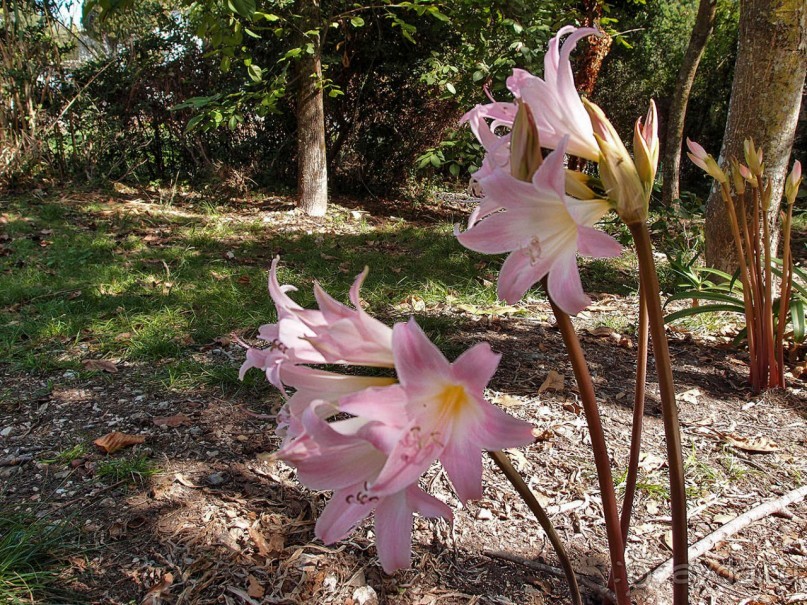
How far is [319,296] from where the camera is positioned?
2.74ft

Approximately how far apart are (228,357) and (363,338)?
2632mm

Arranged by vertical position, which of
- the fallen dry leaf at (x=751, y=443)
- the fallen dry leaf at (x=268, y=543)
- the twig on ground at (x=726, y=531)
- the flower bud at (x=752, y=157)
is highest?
the flower bud at (x=752, y=157)

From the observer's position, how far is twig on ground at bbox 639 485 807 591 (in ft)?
5.47

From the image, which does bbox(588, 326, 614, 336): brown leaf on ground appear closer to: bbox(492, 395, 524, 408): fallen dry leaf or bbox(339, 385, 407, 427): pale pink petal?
bbox(492, 395, 524, 408): fallen dry leaf

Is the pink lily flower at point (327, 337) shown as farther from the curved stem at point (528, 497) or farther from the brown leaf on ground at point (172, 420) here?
the brown leaf on ground at point (172, 420)

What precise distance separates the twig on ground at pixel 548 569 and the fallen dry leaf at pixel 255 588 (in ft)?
2.15

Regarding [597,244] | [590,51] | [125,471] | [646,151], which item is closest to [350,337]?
[597,244]

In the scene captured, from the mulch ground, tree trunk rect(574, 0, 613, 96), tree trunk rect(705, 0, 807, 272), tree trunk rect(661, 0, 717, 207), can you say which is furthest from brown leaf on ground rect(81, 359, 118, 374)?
tree trunk rect(661, 0, 717, 207)

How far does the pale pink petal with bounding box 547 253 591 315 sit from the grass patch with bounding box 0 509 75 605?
158cm

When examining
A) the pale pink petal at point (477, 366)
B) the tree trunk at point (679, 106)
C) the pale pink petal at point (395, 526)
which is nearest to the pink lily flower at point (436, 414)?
the pale pink petal at point (477, 366)

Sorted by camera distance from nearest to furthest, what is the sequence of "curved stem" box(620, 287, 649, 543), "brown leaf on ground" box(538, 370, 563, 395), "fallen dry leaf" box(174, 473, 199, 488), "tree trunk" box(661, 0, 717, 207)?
1. "curved stem" box(620, 287, 649, 543)
2. "fallen dry leaf" box(174, 473, 199, 488)
3. "brown leaf on ground" box(538, 370, 563, 395)
4. "tree trunk" box(661, 0, 717, 207)

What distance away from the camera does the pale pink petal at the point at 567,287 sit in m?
0.88

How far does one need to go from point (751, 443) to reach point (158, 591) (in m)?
2.21

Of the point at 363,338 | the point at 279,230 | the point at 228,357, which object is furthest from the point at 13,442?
the point at 279,230
